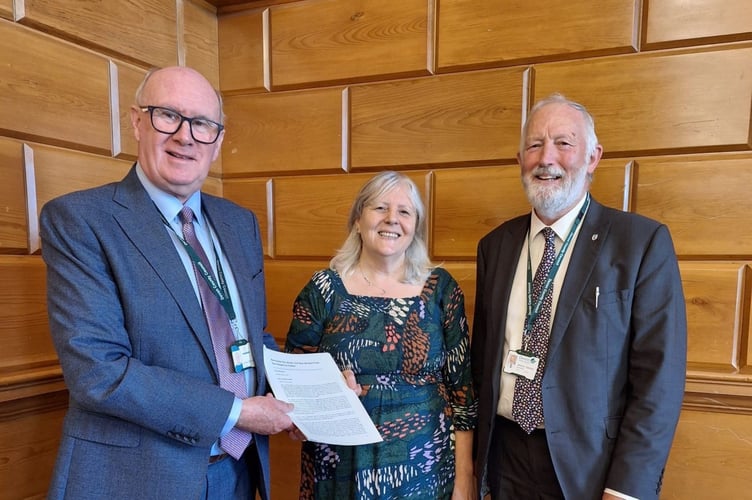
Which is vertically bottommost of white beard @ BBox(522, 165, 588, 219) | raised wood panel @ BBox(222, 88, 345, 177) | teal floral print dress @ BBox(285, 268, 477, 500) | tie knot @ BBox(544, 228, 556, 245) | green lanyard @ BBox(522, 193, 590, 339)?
teal floral print dress @ BBox(285, 268, 477, 500)

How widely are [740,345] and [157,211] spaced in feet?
7.60

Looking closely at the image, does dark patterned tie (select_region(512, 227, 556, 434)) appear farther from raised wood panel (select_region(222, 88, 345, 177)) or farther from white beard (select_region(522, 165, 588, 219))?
raised wood panel (select_region(222, 88, 345, 177))

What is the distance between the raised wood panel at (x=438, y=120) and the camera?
7.23ft

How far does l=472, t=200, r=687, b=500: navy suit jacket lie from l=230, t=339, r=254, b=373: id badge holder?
2.96ft

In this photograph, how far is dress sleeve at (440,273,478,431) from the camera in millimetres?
1597

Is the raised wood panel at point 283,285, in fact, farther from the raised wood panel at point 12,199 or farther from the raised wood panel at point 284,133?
the raised wood panel at point 12,199

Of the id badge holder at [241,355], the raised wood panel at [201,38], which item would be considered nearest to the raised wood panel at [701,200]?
the id badge holder at [241,355]

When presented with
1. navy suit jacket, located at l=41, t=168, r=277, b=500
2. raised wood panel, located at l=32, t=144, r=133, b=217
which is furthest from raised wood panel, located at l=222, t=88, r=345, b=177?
navy suit jacket, located at l=41, t=168, r=277, b=500

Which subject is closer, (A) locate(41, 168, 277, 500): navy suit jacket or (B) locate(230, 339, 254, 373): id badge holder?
(A) locate(41, 168, 277, 500): navy suit jacket

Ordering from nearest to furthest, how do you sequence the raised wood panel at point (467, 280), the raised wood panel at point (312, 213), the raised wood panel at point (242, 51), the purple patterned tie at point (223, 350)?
the purple patterned tie at point (223, 350) → the raised wood panel at point (467, 280) → the raised wood panel at point (312, 213) → the raised wood panel at point (242, 51)

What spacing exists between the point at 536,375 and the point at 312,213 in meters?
1.60

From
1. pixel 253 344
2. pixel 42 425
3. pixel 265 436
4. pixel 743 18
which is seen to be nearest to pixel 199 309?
pixel 253 344

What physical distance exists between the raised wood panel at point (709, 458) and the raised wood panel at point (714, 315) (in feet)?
0.77

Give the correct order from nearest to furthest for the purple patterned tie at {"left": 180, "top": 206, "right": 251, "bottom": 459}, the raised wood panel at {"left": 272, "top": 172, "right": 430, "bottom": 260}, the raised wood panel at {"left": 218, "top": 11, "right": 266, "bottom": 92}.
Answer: the purple patterned tie at {"left": 180, "top": 206, "right": 251, "bottom": 459} → the raised wood panel at {"left": 272, "top": 172, "right": 430, "bottom": 260} → the raised wood panel at {"left": 218, "top": 11, "right": 266, "bottom": 92}
